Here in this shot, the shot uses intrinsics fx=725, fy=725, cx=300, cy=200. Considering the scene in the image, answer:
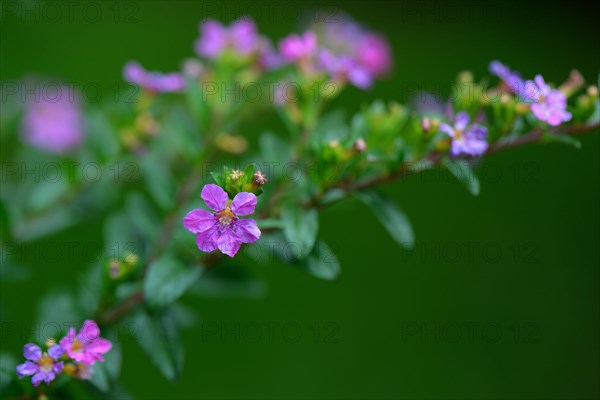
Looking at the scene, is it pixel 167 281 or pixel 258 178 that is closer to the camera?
pixel 258 178

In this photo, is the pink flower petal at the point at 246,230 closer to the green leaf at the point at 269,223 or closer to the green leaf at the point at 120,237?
the green leaf at the point at 269,223

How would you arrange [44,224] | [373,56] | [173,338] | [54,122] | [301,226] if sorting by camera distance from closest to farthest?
[301,226] → [173,338] → [44,224] → [373,56] → [54,122]

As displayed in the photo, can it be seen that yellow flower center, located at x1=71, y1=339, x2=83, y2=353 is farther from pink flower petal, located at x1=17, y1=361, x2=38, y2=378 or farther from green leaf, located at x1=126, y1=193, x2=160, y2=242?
green leaf, located at x1=126, y1=193, x2=160, y2=242

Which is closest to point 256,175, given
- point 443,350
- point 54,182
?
point 54,182

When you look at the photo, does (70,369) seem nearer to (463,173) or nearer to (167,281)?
(167,281)

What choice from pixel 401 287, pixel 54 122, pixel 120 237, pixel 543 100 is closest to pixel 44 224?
pixel 120 237

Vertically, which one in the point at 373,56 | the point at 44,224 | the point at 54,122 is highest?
the point at 373,56

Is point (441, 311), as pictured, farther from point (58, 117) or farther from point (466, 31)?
point (466, 31)

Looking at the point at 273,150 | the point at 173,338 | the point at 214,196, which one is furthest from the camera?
the point at 273,150
